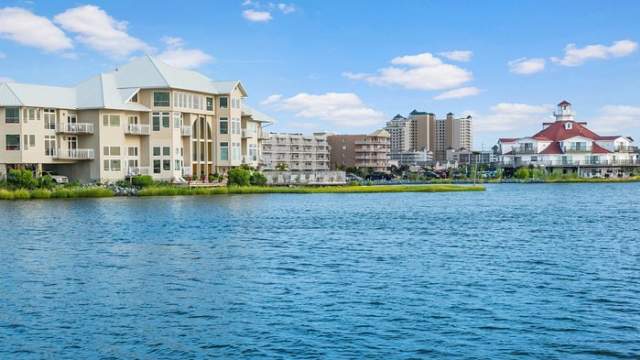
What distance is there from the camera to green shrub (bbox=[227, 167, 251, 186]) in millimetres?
81062

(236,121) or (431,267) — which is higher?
(236,121)

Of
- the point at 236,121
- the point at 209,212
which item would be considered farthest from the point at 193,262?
the point at 236,121

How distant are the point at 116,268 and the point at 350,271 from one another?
8.04m

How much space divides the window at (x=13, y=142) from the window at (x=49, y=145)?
253 cm

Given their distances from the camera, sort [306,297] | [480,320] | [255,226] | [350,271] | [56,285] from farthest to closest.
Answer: [255,226] → [350,271] → [56,285] → [306,297] → [480,320]

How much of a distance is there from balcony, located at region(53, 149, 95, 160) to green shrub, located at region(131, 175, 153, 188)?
471 cm

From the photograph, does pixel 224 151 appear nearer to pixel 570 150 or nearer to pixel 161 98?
pixel 161 98

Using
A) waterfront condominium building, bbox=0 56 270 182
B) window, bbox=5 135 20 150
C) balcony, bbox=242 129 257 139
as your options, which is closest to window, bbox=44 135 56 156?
waterfront condominium building, bbox=0 56 270 182

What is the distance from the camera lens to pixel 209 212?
5403 centimetres

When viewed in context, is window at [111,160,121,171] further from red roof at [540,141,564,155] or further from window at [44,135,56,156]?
red roof at [540,141,564,155]

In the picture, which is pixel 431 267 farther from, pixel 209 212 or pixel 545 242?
pixel 209 212

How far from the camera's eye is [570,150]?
148m

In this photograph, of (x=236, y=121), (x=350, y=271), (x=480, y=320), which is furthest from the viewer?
(x=236, y=121)

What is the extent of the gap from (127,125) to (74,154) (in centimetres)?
Result: 587
